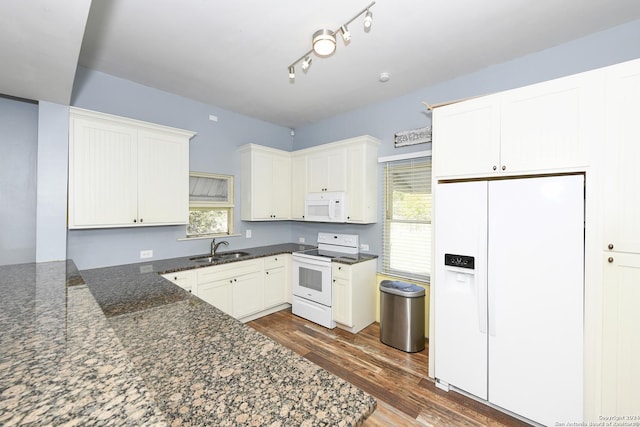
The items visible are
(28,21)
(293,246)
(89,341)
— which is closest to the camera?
(89,341)

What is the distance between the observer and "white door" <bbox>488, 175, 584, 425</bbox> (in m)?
1.74

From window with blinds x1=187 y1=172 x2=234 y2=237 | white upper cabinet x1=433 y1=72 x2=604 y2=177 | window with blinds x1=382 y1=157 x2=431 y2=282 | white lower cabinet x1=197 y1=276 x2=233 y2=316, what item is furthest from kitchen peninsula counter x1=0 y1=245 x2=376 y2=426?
window with blinds x1=382 y1=157 x2=431 y2=282

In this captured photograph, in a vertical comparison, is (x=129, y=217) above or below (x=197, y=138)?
below

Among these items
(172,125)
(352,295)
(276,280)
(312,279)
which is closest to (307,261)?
(312,279)

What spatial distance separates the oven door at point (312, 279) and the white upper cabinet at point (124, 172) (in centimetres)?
159

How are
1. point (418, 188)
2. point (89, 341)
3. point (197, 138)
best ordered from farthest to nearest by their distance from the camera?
point (197, 138) → point (418, 188) → point (89, 341)

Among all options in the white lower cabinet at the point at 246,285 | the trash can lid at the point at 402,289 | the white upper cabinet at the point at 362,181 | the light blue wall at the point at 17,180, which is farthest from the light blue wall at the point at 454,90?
the light blue wall at the point at 17,180

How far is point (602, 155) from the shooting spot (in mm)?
1688

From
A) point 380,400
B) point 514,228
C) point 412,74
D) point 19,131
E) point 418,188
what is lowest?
point 380,400

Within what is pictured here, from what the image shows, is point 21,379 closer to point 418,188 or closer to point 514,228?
point 514,228

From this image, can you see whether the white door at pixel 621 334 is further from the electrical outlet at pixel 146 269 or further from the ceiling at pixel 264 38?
the electrical outlet at pixel 146 269

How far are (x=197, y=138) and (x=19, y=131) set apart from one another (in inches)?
62.9

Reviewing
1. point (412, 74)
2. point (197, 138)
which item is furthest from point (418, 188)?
point (197, 138)

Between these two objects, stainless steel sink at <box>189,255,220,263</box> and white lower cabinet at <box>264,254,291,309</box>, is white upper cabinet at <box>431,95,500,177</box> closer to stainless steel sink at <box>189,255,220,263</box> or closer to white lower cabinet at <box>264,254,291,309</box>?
white lower cabinet at <box>264,254,291,309</box>
